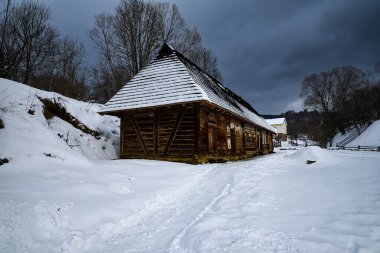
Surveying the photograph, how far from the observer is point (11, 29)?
17.1 m

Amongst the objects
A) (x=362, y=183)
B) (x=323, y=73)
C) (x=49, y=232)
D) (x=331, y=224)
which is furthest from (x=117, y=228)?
(x=323, y=73)

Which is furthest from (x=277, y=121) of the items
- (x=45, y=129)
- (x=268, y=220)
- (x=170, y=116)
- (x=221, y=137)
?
(x=268, y=220)

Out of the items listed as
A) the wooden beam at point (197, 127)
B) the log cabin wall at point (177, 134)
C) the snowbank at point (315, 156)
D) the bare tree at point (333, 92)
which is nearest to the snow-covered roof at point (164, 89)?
the log cabin wall at point (177, 134)

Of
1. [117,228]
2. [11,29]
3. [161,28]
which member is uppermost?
[161,28]

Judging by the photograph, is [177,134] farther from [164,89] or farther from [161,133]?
[164,89]

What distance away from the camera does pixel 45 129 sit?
815 cm

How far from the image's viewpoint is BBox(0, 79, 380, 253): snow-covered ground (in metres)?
3.18

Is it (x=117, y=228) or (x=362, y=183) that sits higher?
(x=362, y=183)

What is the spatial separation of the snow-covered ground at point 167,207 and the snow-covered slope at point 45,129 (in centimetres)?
6

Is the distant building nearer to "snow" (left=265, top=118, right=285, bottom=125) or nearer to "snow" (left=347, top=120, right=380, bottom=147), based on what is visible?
"snow" (left=265, top=118, right=285, bottom=125)

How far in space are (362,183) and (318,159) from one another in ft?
11.4

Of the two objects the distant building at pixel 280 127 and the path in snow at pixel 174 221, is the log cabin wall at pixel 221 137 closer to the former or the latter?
the path in snow at pixel 174 221

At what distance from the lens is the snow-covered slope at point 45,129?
6605 millimetres

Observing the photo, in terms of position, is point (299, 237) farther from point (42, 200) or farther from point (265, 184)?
point (42, 200)
